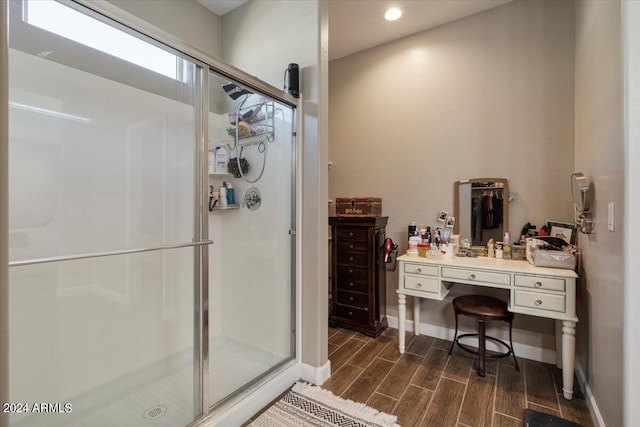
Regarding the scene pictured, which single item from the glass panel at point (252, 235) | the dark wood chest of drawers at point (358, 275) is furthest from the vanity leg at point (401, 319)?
the glass panel at point (252, 235)

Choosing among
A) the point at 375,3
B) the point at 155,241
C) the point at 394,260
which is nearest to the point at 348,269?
the point at 394,260

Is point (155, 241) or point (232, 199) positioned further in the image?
point (232, 199)

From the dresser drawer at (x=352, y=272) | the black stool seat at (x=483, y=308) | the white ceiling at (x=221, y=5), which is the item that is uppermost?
the white ceiling at (x=221, y=5)

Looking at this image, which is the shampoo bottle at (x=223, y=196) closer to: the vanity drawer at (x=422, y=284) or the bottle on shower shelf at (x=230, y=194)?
the bottle on shower shelf at (x=230, y=194)

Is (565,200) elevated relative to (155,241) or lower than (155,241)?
elevated

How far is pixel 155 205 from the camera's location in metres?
1.98

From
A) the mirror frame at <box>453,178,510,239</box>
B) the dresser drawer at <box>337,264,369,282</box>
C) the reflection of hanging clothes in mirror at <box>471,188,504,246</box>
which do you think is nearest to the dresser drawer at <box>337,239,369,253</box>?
the dresser drawer at <box>337,264,369,282</box>

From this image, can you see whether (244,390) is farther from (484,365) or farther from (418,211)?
(418,211)

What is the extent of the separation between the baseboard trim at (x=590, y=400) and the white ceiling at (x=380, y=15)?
2.87 metres

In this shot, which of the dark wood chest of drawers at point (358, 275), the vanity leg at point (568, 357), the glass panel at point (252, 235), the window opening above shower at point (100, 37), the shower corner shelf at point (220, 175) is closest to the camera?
the window opening above shower at point (100, 37)

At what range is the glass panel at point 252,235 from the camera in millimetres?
2096

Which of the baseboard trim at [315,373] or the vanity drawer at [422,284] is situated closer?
the baseboard trim at [315,373]

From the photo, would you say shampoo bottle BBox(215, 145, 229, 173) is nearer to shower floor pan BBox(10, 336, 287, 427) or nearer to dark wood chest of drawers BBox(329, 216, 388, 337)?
dark wood chest of drawers BBox(329, 216, 388, 337)

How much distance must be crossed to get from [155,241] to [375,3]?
2.55 meters
